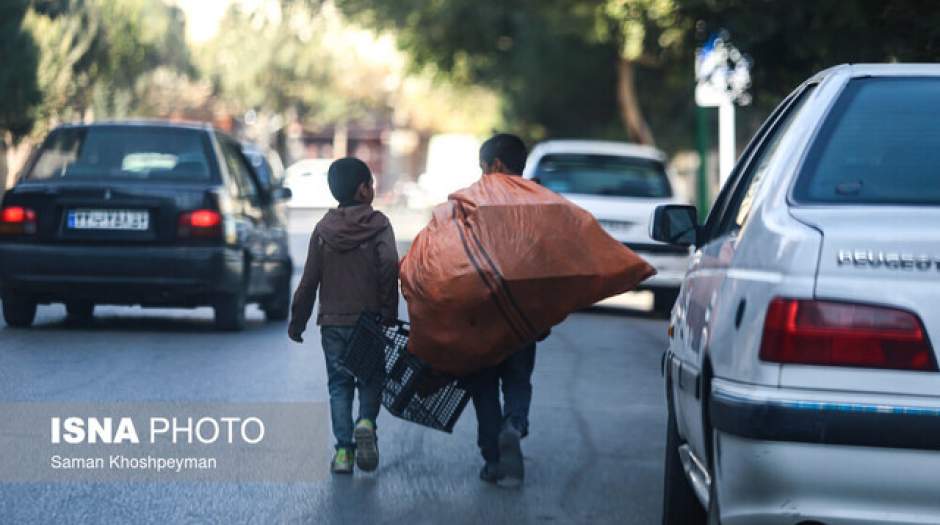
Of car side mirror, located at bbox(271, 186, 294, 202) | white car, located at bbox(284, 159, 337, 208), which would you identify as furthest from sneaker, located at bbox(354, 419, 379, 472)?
white car, located at bbox(284, 159, 337, 208)

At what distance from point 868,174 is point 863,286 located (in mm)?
545

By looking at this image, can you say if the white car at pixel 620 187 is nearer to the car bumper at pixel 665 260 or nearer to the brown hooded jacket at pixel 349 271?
the car bumper at pixel 665 260

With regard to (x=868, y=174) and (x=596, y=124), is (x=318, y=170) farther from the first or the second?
(x=868, y=174)

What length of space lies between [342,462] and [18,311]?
6.75m

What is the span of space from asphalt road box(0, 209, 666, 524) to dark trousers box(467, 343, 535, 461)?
23 centimetres

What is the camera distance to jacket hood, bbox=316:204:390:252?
810 cm

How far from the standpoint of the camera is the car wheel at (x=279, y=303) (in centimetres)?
1614

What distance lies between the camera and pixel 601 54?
3922 centimetres

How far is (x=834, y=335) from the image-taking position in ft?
14.6

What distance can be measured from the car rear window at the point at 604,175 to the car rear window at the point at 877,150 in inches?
550

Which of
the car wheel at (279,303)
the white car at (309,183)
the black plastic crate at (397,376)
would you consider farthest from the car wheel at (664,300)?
the white car at (309,183)

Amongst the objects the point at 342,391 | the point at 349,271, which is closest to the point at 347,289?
the point at 349,271

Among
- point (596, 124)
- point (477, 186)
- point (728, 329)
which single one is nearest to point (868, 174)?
point (728, 329)

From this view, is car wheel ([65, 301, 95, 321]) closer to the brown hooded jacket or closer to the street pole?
the brown hooded jacket
